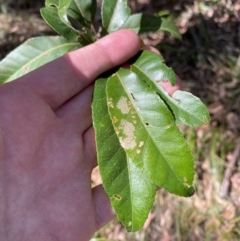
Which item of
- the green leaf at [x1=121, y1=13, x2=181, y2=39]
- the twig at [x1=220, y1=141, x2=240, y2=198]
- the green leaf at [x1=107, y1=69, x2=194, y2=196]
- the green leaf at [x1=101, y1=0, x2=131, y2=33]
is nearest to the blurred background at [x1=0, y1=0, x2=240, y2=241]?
the twig at [x1=220, y1=141, x2=240, y2=198]

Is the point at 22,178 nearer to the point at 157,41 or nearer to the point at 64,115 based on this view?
the point at 64,115

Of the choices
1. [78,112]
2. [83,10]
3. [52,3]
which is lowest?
[78,112]

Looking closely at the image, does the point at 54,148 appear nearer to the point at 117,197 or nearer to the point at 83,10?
the point at 117,197

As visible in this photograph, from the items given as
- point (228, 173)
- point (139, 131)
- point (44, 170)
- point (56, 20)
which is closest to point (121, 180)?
point (139, 131)

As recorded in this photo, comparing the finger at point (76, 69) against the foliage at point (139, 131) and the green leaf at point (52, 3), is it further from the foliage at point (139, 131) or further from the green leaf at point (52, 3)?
the green leaf at point (52, 3)

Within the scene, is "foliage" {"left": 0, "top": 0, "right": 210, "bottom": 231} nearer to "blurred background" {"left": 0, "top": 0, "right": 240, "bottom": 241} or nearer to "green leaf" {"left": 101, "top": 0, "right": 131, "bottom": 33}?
"green leaf" {"left": 101, "top": 0, "right": 131, "bottom": 33}

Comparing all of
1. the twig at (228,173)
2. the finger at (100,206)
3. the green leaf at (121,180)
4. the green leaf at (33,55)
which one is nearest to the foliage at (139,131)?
the green leaf at (121,180)

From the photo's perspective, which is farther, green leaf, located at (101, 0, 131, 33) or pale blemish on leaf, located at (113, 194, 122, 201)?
green leaf, located at (101, 0, 131, 33)
